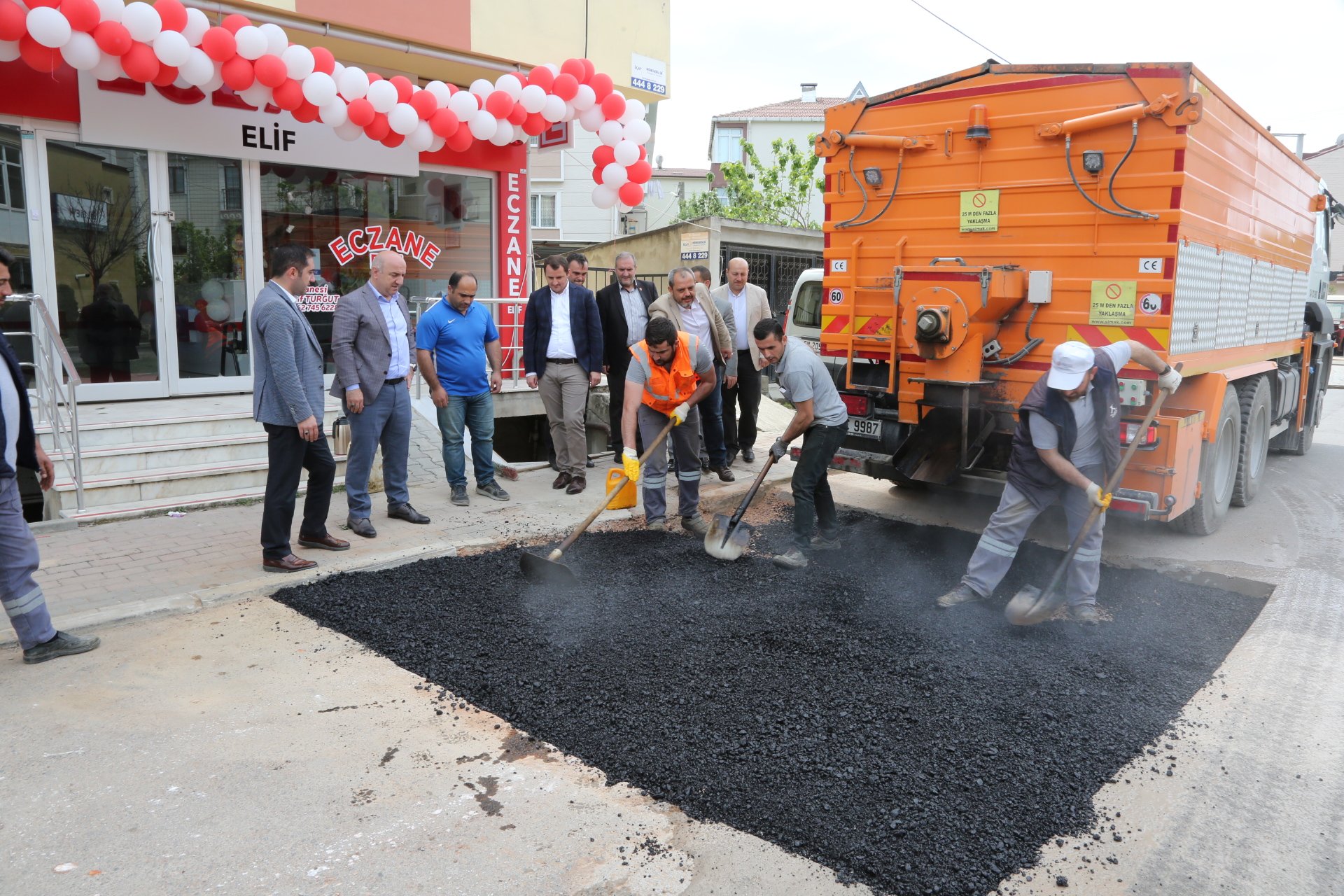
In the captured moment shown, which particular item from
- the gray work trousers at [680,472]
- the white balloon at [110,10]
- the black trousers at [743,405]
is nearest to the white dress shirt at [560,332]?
the gray work trousers at [680,472]

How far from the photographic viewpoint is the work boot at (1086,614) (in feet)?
15.6

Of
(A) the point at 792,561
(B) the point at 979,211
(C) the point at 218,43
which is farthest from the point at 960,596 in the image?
(C) the point at 218,43

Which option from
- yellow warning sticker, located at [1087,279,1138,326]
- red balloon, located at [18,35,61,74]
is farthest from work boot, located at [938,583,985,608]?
red balloon, located at [18,35,61,74]

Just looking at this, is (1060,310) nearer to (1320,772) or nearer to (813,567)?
(813,567)

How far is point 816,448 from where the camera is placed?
5.92 metres

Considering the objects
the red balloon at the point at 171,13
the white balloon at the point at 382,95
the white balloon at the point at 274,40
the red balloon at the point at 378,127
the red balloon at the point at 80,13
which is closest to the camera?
the red balloon at the point at 80,13

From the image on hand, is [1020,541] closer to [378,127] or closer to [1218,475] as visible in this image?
[1218,475]

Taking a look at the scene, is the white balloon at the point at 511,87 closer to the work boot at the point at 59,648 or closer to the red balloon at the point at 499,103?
the red balloon at the point at 499,103

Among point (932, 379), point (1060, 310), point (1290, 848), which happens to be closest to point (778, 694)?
point (1290, 848)

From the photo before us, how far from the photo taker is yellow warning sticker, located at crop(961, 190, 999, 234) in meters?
6.00

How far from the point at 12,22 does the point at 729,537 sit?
5781 mm

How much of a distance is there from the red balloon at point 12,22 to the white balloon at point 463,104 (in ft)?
10.00

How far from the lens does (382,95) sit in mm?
7625

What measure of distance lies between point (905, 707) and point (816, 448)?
2.43 meters
